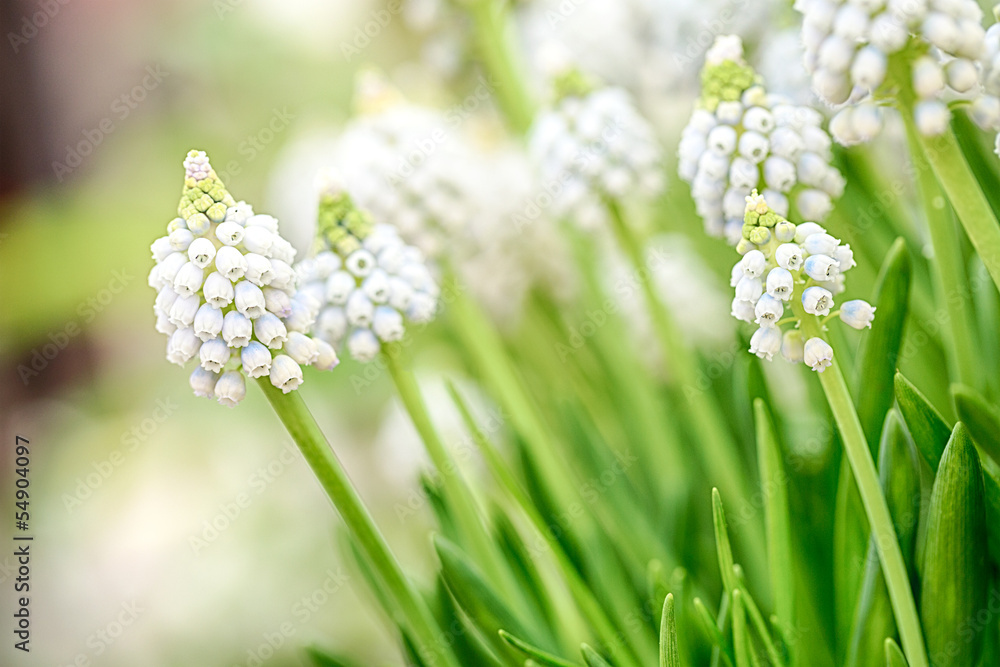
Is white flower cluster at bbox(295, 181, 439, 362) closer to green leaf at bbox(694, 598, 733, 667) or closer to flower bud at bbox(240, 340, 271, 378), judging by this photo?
flower bud at bbox(240, 340, 271, 378)

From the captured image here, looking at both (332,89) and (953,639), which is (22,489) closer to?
(953,639)

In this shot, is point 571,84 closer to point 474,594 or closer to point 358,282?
point 358,282

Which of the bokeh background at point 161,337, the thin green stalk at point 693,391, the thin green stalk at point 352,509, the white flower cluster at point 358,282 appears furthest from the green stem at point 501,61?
the thin green stalk at point 352,509

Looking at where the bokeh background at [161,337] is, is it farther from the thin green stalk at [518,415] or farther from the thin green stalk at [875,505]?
the thin green stalk at [875,505]

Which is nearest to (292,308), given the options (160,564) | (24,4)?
(160,564)

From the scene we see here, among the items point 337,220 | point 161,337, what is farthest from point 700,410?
point 161,337

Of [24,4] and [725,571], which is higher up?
[24,4]

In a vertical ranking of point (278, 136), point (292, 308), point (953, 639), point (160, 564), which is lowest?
point (953, 639)
